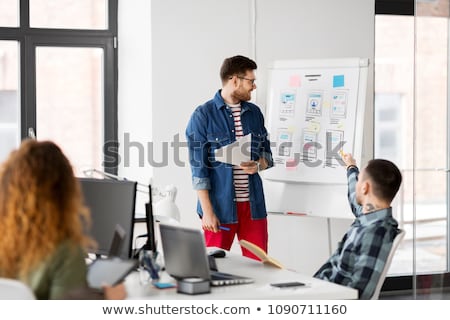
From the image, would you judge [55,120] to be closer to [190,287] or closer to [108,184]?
[108,184]

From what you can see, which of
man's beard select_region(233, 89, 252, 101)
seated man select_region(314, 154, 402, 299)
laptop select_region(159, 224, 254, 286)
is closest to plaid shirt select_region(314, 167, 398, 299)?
seated man select_region(314, 154, 402, 299)

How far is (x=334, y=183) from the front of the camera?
4.83 metres

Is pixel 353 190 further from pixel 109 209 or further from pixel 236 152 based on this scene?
pixel 109 209

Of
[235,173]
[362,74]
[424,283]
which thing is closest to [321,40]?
[362,74]

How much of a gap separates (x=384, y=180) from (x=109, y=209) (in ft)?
3.47

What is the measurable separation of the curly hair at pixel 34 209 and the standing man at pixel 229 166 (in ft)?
6.71

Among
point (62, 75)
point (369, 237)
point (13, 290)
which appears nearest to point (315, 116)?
point (62, 75)

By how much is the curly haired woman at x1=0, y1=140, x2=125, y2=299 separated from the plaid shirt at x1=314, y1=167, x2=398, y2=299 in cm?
103

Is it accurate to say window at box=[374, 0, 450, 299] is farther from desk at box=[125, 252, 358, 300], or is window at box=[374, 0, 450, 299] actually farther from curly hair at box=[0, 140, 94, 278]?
curly hair at box=[0, 140, 94, 278]

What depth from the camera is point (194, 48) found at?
16.6ft

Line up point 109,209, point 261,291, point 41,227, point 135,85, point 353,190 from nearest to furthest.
→ point 41,227, point 261,291, point 109,209, point 353,190, point 135,85

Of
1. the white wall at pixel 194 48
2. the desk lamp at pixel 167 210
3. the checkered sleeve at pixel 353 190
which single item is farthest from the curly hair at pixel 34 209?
the white wall at pixel 194 48

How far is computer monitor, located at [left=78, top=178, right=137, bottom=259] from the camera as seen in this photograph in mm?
2889
